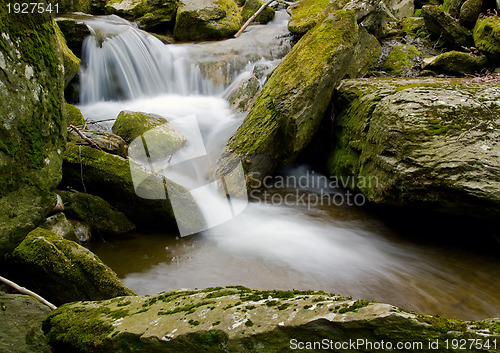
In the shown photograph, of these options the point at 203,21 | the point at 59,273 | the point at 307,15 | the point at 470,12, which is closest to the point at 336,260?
the point at 59,273

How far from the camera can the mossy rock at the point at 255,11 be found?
1466cm

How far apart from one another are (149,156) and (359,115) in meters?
4.02

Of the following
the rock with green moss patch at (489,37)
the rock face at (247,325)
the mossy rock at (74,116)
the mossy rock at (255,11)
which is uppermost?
the mossy rock at (255,11)

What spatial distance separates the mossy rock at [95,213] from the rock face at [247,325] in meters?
3.01

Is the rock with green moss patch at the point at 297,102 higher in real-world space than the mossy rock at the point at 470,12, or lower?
lower

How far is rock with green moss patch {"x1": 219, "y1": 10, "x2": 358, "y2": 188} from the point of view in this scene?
241 inches

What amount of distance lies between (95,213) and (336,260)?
3.52 m

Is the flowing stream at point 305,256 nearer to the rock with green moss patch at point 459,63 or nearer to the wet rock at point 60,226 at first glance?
the wet rock at point 60,226

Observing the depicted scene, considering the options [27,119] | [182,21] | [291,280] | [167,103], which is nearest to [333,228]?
[291,280]

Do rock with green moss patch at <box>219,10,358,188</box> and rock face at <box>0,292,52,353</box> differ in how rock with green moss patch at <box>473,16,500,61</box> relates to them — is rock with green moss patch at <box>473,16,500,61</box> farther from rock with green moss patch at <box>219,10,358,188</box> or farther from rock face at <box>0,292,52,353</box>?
rock face at <box>0,292,52,353</box>

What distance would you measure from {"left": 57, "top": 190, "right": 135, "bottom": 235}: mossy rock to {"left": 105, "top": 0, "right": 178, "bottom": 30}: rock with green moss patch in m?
10.3

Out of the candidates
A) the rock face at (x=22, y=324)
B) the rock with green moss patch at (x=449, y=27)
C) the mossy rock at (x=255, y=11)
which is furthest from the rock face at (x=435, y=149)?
the mossy rock at (x=255, y=11)

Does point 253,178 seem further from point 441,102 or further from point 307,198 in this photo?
point 441,102

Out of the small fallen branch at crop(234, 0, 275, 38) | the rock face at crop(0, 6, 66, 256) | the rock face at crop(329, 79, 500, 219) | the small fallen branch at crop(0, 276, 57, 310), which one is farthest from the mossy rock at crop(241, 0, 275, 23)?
the small fallen branch at crop(0, 276, 57, 310)
